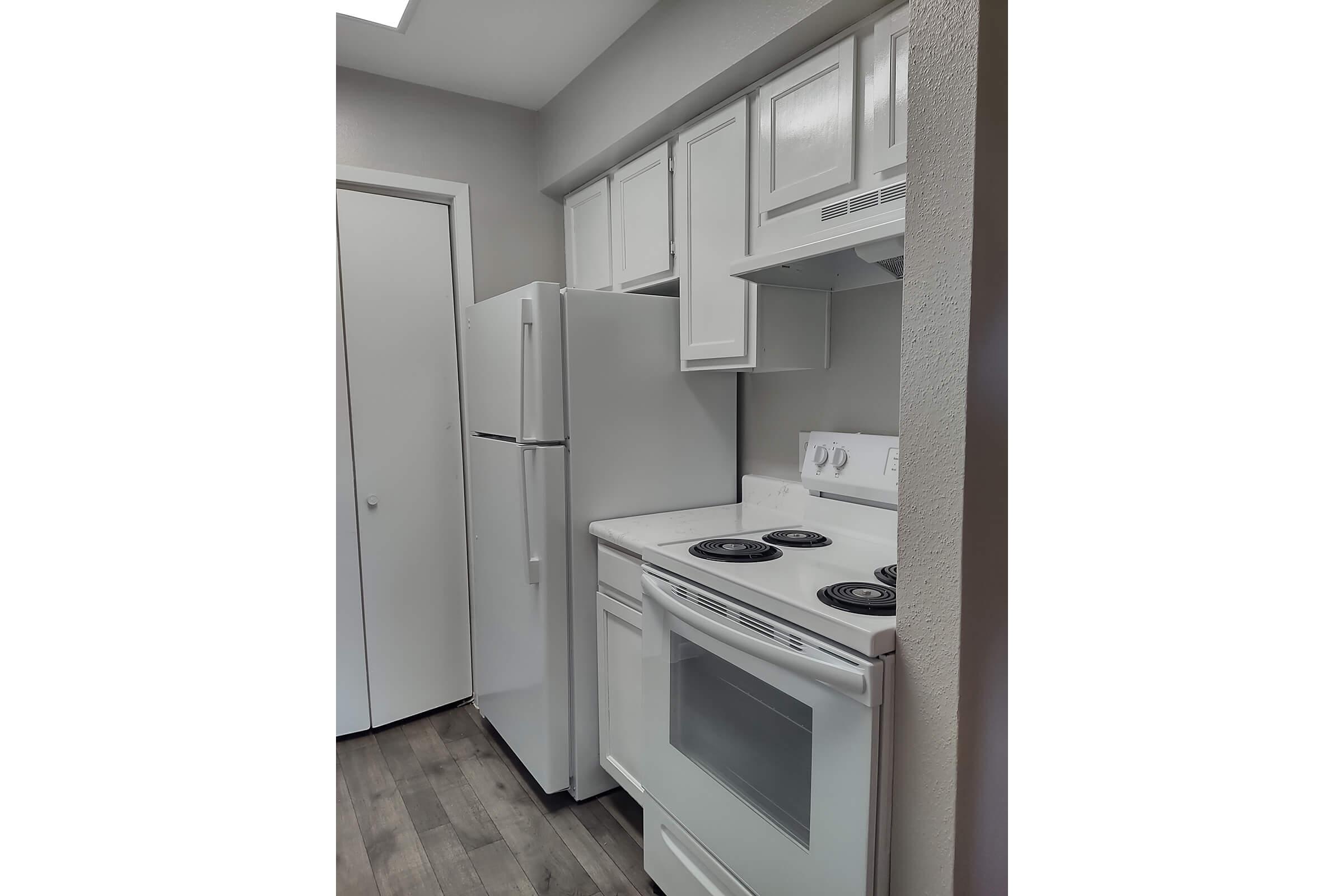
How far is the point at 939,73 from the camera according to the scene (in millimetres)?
1006

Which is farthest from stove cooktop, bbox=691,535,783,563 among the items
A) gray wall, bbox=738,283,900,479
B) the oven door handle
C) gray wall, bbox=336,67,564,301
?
gray wall, bbox=336,67,564,301

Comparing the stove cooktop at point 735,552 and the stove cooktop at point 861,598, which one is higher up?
the stove cooktop at point 735,552

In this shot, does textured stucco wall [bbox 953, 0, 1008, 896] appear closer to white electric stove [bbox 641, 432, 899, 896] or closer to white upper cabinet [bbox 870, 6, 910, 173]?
white electric stove [bbox 641, 432, 899, 896]

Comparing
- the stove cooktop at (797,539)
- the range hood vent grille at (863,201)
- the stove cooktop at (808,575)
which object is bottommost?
the stove cooktop at (808,575)

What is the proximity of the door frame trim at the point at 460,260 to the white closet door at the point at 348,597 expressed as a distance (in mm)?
398

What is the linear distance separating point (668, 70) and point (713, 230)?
19.9 inches

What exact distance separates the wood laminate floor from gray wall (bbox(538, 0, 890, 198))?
2018 millimetres

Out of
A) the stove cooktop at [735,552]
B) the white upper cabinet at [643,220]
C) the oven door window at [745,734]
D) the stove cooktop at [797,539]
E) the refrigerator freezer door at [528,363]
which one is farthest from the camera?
the white upper cabinet at [643,220]

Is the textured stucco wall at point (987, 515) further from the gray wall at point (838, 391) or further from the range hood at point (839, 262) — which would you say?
the gray wall at point (838, 391)

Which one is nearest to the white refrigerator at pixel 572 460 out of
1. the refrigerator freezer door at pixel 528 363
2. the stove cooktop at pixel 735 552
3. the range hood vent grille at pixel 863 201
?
the refrigerator freezer door at pixel 528 363

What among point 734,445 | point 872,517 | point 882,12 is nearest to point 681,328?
point 734,445

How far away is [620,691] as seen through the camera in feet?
6.70

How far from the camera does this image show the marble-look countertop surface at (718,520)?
1.94m
